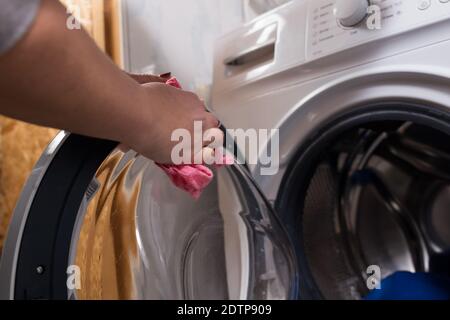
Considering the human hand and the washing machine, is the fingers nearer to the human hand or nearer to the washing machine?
the human hand

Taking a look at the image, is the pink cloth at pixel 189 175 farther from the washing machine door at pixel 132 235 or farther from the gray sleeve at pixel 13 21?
the gray sleeve at pixel 13 21

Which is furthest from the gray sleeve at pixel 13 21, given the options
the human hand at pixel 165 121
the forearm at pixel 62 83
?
the human hand at pixel 165 121

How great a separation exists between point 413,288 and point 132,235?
0.50m

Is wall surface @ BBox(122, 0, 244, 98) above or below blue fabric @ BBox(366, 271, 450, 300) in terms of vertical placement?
above

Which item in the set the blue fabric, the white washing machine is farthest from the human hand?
the blue fabric

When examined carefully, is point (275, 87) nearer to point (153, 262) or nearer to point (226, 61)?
point (226, 61)

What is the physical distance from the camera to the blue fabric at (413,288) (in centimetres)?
76

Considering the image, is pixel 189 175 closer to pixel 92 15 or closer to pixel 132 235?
pixel 132 235

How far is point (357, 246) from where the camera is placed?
0.95 m

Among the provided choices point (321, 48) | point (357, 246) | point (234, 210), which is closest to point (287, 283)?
point (234, 210)

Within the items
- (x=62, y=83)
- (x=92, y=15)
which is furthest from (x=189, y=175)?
(x=92, y=15)

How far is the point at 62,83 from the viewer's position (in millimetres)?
372

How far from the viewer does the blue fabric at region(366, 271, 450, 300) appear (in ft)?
2.51

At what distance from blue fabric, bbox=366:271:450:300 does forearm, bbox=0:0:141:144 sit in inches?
22.8
